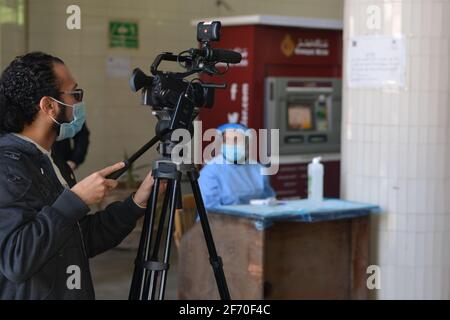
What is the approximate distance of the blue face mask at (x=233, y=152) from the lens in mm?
5078

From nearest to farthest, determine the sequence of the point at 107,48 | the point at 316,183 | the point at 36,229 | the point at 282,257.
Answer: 1. the point at 36,229
2. the point at 282,257
3. the point at 316,183
4. the point at 107,48

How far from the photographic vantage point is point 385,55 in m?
4.63

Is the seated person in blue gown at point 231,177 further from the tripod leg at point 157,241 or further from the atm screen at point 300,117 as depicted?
the tripod leg at point 157,241

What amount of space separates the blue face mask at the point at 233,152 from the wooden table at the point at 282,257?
58 cm

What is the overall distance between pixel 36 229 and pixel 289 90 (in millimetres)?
4763

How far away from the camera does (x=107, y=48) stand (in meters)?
7.30

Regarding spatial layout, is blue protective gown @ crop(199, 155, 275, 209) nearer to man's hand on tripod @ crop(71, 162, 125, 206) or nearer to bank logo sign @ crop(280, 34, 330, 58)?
bank logo sign @ crop(280, 34, 330, 58)

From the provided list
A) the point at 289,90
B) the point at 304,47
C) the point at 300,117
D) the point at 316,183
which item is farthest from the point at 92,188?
the point at 304,47

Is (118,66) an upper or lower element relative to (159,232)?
upper

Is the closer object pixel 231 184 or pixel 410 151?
pixel 410 151

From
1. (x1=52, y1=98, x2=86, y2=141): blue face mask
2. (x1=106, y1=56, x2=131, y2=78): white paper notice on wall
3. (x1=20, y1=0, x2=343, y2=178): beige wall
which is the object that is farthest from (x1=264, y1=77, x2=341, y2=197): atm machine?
(x1=52, y1=98, x2=86, y2=141): blue face mask

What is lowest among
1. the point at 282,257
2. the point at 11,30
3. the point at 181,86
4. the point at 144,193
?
the point at 282,257

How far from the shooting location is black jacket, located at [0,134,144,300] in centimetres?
201

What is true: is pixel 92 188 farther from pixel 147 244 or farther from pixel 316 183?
pixel 316 183
